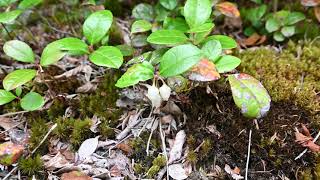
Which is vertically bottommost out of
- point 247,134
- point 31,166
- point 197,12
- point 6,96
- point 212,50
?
point 31,166

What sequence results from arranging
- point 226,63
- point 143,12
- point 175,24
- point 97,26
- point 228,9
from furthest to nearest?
point 143,12
point 228,9
point 175,24
point 97,26
point 226,63

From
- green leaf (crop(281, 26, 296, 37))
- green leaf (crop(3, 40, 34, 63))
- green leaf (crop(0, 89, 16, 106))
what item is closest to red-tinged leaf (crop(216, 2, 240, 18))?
green leaf (crop(281, 26, 296, 37))

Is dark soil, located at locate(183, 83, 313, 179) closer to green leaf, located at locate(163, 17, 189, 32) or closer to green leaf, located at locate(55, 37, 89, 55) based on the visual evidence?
green leaf, located at locate(163, 17, 189, 32)

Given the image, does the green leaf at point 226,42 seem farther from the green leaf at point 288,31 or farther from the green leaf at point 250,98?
the green leaf at point 288,31

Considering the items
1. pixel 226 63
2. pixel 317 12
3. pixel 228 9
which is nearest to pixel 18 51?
pixel 226 63

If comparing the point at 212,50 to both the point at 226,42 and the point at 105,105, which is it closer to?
the point at 226,42

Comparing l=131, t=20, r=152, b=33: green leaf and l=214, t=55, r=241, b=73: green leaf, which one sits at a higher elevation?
l=131, t=20, r=152, b=33: green leaf

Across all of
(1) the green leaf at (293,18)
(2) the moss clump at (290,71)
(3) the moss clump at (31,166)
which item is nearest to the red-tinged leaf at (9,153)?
(3) the moss clump at (31,166)
